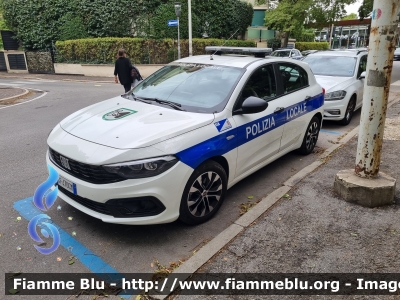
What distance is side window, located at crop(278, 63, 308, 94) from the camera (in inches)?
195

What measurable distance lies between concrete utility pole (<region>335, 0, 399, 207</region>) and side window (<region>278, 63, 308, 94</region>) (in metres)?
1.35

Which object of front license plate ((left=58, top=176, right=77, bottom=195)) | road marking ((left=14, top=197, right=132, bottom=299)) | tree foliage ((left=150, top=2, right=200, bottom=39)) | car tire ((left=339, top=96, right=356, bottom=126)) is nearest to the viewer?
road marking ((left=14, top=197, right=132, bottom=299))

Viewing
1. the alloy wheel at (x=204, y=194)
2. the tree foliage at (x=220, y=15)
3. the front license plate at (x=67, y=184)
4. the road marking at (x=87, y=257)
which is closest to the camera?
the road marking at (x=87, y=257)

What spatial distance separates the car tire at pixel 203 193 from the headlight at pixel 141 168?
36cm

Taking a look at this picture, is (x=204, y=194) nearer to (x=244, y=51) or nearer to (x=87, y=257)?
(x=87, y=257)

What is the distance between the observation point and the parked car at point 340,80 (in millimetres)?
7734

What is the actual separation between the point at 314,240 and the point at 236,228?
78 centimetres

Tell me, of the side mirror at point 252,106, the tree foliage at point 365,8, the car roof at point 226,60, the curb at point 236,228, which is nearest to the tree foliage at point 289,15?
the tree foliage at point 365,8

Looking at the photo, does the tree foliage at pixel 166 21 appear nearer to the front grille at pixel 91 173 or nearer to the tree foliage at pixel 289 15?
the tree foliage at pixel 289 15

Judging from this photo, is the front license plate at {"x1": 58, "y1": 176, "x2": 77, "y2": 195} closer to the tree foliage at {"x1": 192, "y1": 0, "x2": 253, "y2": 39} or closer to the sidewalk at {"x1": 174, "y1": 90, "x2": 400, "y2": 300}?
the sidewalk at {"x1": 174, "y1": 90, "x2": 400, "y2": 300}

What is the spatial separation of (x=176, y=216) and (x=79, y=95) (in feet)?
37.1

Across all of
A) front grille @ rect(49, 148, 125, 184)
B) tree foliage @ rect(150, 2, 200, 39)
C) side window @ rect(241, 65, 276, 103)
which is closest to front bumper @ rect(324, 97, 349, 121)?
side window @ rect(241, 65, 276, 103)

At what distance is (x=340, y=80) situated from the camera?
818 cm

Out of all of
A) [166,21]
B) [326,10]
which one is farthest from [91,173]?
[326,10]
